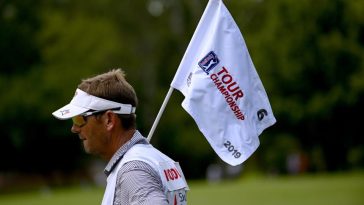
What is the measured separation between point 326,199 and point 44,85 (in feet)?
101

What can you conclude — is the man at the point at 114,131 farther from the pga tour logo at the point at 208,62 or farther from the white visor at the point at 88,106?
the pga tour logo at the point at 208,62

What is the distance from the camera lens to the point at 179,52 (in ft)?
199

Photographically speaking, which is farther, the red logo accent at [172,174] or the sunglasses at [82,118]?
the sunglasses at [82,118]

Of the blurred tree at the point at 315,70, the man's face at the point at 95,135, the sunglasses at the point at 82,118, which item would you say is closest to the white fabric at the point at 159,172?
the man's face at the point at 95,135

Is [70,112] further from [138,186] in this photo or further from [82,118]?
[138,186]

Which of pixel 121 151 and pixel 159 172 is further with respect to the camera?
pixel 121 151

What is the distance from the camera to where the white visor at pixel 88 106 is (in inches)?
181

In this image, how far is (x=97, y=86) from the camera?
4648mm

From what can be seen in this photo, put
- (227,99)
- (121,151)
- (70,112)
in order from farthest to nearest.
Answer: (227,99), (70,112), (121,151)

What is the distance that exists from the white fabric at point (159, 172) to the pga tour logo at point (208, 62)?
1.16 m

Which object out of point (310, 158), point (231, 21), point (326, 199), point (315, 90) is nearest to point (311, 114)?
point (315, 90)

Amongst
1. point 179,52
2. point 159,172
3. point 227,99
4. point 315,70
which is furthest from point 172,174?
point 179,52

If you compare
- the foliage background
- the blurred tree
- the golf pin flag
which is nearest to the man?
the golf pin flag

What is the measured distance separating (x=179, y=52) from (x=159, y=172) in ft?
185
